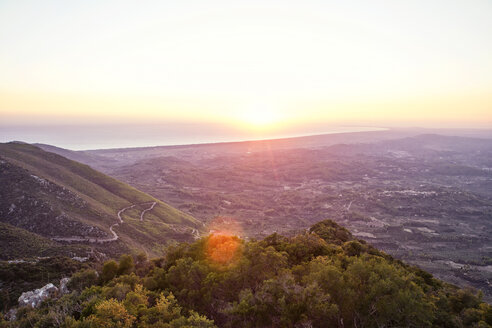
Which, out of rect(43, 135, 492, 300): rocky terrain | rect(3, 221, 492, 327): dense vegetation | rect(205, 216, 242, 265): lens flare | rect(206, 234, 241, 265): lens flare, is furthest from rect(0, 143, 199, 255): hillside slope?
rect(3, 221, 492, 327): dense vegetation

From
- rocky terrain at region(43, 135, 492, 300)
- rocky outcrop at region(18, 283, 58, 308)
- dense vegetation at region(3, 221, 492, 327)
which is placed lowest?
rocky terrain at region(43, 135, 492, 300)

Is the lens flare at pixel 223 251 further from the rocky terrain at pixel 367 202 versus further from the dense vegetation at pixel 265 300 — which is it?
the rocky terrain at pixel 367 202

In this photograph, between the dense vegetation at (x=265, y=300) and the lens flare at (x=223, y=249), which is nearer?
the dense vegetation at (x=265, y=300)

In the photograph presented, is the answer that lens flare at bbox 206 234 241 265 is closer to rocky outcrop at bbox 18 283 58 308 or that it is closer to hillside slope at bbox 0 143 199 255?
rocky outcrop at bbox 18 283 58 308

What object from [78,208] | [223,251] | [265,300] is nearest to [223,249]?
[223,251]

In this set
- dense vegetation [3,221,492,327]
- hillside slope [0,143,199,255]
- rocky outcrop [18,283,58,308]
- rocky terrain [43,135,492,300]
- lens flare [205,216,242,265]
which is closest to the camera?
dense vegetation [3,221,492,327]

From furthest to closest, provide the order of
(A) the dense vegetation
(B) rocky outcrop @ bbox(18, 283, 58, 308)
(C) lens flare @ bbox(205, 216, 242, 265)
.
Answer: (B) rocky outcrop @ bbox(18, 283, 58, 308) → (C) lens flare @ bbox(205, 216, 242, 265) → (A) the dense vegetation

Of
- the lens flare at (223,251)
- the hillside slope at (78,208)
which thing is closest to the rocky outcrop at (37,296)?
the lens flare at (223,251)
